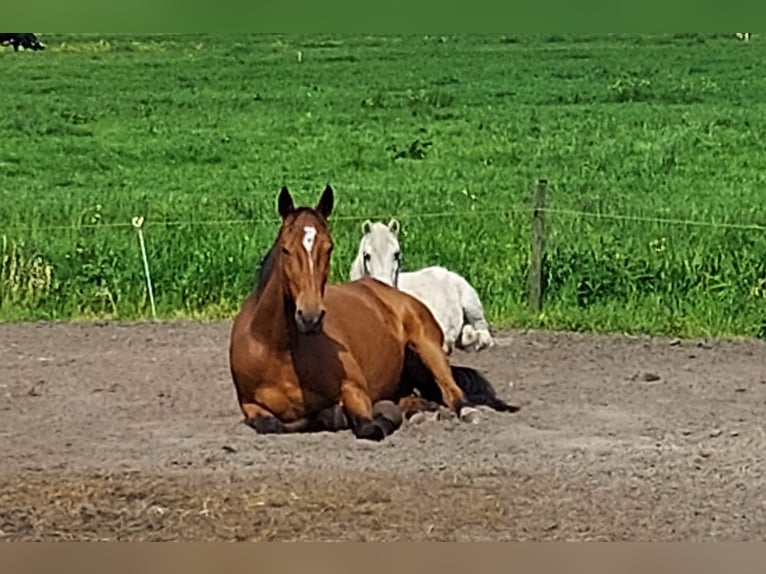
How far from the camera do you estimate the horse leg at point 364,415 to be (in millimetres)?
5484

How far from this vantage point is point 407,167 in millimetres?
15719

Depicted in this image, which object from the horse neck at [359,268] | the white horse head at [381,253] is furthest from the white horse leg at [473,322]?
the white horse head at [381,253]

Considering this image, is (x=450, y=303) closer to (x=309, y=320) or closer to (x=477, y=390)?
(x=477, y=390)

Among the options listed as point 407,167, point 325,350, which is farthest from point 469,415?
point 407,167

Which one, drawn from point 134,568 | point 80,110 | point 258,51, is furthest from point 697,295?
point 258,51

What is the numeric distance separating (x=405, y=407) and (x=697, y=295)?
3029 millimetres

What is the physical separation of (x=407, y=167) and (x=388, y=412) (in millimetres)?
10140

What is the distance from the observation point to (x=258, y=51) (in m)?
21.9

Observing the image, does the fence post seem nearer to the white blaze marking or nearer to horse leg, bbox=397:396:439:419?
horse leg, bbox=397:396:439:419

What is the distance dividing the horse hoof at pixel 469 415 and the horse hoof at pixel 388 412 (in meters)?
0.26

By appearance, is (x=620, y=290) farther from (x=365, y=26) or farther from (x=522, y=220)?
(x=365, y=26)

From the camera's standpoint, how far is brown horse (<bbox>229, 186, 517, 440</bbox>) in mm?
5039

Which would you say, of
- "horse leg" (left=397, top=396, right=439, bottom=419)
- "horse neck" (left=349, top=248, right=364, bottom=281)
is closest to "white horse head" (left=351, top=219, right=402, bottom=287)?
"horse neck" (left=349, top=248, right=364, bottom=281)

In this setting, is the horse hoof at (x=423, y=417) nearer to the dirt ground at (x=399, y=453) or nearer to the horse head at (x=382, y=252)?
the dirt ground at (x=399, y=453)
